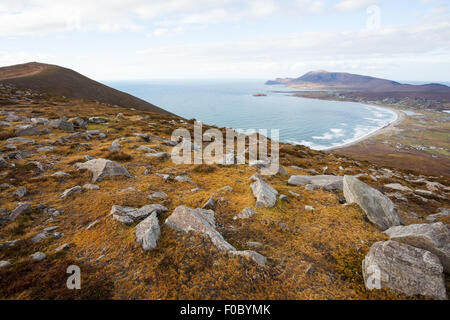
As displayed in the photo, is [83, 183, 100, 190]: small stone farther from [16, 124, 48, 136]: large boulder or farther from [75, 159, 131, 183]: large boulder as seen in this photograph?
[16, 124, 48, 136]: large boulder

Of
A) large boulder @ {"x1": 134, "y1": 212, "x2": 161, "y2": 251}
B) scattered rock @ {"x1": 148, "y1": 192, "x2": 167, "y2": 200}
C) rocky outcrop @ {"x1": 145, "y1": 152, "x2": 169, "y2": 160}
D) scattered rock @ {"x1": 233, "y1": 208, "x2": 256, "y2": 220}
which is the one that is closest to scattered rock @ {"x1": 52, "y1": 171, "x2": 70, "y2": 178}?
rocky outcrop @ {"x1": 145, "y1": 152, "x2": 169, "y2": 160}

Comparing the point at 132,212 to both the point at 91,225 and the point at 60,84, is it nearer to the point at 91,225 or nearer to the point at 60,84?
the point at 91,225

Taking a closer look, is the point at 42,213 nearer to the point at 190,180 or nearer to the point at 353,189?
the point at 190,180

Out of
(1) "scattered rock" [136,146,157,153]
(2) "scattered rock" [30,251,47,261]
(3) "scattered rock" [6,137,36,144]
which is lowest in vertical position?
(2) "scattered rock" [30,251,47,261]

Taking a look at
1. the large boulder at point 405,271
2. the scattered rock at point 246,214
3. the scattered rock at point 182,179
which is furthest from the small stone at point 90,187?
the large boulder at point 405,271

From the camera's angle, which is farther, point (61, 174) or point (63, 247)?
point (61, 174)

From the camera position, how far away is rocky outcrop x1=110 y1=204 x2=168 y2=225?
7.99 m

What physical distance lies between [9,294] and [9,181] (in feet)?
29.9

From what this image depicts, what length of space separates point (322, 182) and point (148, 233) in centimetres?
1220

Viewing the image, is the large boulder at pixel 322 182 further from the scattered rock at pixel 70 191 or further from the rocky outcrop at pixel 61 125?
the rocky outcrop at pixel 61 125

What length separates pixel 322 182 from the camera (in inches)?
558

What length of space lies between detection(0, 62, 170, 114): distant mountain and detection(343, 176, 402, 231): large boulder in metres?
81.2

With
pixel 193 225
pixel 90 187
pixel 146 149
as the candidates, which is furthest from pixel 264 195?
pixel 146 149

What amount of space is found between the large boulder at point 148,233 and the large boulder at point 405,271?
698 centimetres
